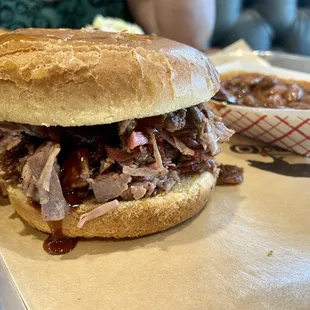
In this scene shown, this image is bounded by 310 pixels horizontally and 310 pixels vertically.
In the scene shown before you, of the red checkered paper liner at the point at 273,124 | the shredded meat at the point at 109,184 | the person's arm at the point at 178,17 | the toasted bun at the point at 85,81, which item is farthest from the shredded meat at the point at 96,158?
the person's arm at the point at 178,17

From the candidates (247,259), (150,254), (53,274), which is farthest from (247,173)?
(53,274)

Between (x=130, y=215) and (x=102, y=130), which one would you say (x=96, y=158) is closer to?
(x=102, y=130)

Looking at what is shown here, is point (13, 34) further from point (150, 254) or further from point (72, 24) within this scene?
point (72, 24)

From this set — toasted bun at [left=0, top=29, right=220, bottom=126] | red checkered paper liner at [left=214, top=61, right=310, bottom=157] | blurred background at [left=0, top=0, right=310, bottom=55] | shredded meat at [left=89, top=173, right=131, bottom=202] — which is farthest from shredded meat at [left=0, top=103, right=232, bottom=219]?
blurred background at [left=0, top=0, right=310, bottom=55]

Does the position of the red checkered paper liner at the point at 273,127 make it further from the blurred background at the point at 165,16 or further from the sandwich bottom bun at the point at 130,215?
the blurred background at the point at 165,16

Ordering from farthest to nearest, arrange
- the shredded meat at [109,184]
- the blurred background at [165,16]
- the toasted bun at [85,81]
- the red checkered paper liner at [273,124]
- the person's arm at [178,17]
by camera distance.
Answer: the person's arm at [178,17] < the blurred background at [165,16] < the red checkered paper liner at [273,124] < the shredded meat at [109,184] < the toasted bun at [85,81]

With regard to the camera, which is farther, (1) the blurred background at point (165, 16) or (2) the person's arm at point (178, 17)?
(2) the person's arm at point (178, 17)
